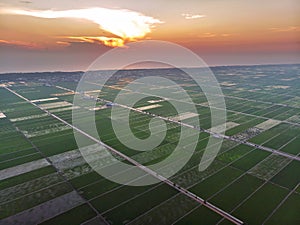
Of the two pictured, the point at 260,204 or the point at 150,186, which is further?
the point at 150,186

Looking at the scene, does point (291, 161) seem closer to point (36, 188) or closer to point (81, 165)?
point (81, 165)

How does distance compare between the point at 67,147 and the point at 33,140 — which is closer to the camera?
the point at 67,147

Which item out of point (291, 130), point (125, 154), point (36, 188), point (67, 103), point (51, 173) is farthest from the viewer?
point (67, 103)

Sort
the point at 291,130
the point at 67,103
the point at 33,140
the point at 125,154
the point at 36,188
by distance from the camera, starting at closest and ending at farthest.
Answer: the point at 36,188 < the point at 125,154 < the point at 33,140 < the point at 291,130 < the point at 67,103

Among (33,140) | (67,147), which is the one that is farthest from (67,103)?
(67,147)

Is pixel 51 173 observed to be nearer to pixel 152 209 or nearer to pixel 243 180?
pixel 152 209

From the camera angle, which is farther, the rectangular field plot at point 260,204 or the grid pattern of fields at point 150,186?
the grid pattern of fields at point 150,186

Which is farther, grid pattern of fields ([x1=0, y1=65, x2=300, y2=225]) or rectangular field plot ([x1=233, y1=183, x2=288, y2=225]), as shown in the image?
grid pattern of fields ([x1=0, y1=65, x2=300, y2=225])

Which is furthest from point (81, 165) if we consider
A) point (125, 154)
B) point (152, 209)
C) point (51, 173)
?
point (152, 209)

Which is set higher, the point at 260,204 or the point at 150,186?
the point at 260,204

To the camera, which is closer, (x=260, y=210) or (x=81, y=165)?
(x=260, y=210)
